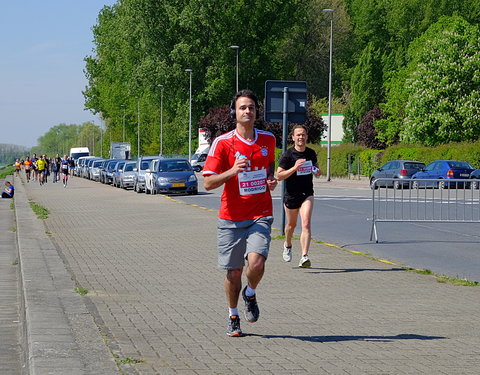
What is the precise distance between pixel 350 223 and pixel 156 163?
2004 cm

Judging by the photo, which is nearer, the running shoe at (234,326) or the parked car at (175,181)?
the running shoe at (234,326)

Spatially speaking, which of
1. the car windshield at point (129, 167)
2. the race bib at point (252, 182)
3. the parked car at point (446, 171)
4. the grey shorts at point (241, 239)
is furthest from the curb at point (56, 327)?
the car windshield at point (129, 167)

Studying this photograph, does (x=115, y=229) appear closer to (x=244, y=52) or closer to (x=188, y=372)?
(x=188, y=372)

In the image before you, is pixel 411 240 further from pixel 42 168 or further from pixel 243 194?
pixel 42 168

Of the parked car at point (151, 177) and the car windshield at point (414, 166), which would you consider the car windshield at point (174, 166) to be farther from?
the car windshield at point (414, 166)

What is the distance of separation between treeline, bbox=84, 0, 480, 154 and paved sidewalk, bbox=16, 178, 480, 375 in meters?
49.1

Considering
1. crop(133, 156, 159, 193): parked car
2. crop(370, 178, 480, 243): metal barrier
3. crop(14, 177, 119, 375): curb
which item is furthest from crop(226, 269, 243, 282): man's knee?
crop(133, 156, 159, 193): parked car

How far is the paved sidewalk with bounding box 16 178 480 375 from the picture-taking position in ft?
22.3

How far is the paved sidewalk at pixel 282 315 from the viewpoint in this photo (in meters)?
6.79

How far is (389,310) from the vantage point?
367 inches

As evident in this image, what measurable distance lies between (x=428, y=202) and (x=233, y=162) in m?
12.0

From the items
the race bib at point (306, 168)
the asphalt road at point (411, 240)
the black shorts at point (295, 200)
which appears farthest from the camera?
the asphalt road at point (411, 240)

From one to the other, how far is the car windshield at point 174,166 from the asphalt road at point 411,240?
46.2ft

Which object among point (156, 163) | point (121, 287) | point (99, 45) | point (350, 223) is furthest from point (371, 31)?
point (121, 287)
